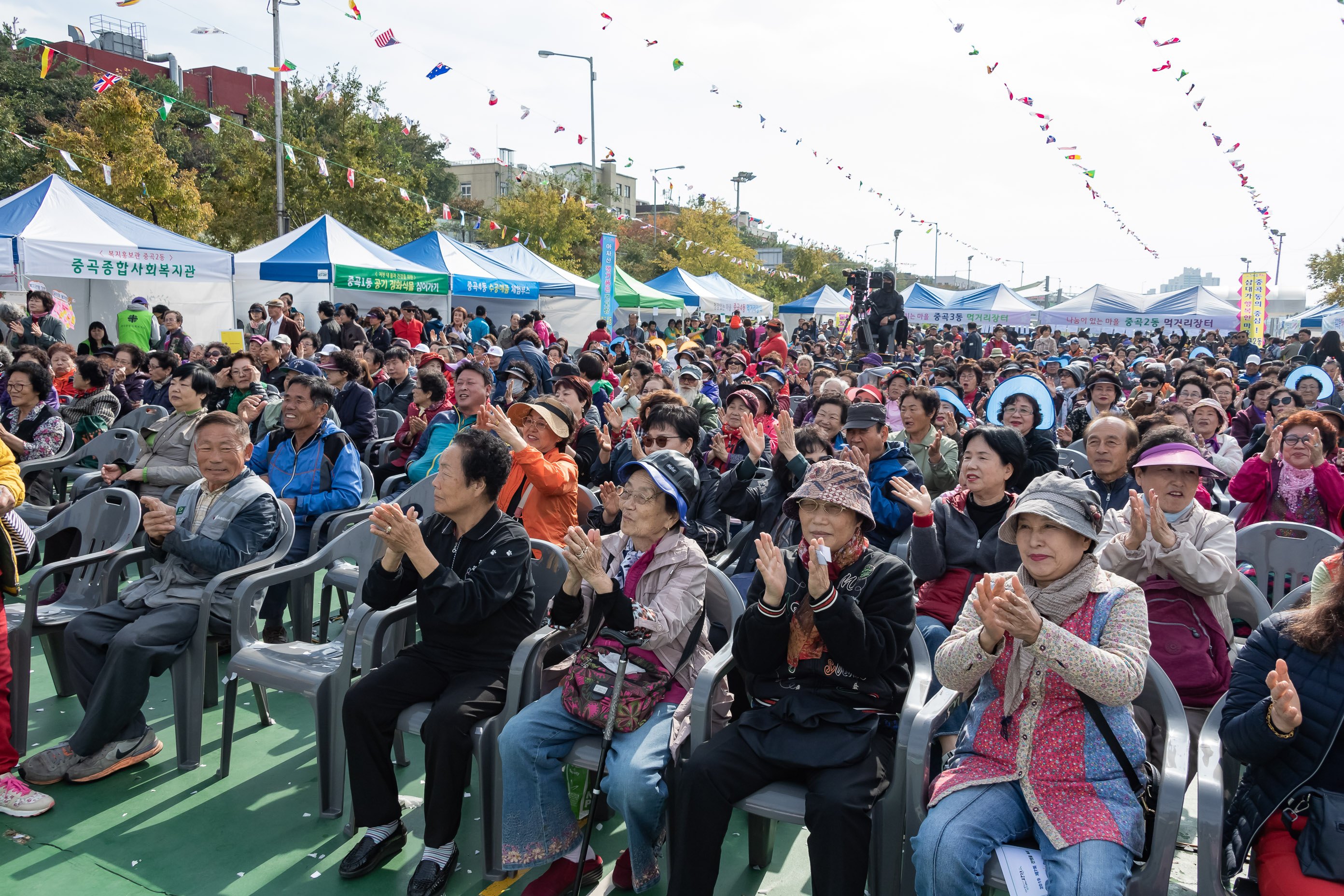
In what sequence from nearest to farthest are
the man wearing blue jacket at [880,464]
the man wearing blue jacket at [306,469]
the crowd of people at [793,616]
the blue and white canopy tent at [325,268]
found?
the crowd of people at [793,616], the man wearing blue jacket at [880,464], the man wearing blue jacket at [306,469], the blue and white canopy tent at [325,268]

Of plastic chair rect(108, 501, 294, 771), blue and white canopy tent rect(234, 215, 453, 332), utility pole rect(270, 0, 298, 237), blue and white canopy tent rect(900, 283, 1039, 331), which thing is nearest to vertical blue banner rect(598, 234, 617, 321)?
blue and white canopy tent rect(234, 215, 453, 332)

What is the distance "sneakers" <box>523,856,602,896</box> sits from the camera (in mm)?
2732

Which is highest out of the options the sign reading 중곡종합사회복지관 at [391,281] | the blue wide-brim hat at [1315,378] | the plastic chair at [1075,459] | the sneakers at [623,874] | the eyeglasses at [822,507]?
the sign reading 중곡종합사회복지관 at [391,281]

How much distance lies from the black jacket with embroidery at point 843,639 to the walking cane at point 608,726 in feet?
1.19

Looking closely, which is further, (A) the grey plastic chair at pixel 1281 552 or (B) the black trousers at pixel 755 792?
(A) the grey plastic chair at pixel 1281 552

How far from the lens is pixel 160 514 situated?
3.54m

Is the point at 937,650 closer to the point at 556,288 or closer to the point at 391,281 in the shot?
the point at 391,281

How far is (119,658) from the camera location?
334 cm

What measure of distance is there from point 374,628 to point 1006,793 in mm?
2236

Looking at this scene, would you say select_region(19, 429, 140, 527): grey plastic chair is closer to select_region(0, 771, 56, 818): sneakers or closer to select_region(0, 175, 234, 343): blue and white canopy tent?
select_region(0, 771, 56, 818): sneakers

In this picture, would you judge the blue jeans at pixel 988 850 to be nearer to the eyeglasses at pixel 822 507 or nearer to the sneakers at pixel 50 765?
the eyeglasses at pixel 822 507

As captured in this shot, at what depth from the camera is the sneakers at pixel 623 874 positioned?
9.30ft

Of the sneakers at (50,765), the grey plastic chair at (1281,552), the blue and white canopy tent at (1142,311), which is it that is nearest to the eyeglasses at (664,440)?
the grey plastic chair at (1281,552)

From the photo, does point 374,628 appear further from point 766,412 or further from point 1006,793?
point 766,412
